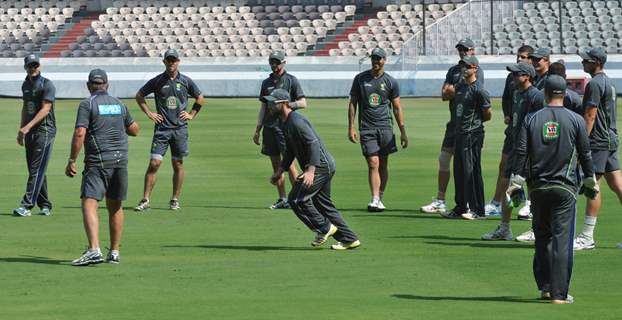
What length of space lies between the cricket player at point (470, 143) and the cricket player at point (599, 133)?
2.62 meters

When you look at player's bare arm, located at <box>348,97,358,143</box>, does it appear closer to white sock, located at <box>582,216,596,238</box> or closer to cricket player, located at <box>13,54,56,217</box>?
cricket player, located at <box>13,54,56,217</box>

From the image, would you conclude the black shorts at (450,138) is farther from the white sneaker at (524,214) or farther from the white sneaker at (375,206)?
the white sneaker at (524,214)

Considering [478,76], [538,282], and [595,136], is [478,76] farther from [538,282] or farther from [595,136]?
[538,282]

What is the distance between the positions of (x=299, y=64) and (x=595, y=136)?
29507 millimetres

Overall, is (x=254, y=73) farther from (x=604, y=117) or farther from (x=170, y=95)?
(x=604, y=117)

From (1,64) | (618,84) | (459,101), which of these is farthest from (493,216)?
(1,64)

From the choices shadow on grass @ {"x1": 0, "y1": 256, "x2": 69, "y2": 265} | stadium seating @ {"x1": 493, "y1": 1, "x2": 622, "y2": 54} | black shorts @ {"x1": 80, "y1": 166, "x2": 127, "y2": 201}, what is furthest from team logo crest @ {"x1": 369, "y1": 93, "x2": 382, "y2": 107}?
stadium seating @ {"x1": 493, "y1": 1, "x2": 622, "y2": 54}

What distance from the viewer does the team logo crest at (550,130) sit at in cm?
1078

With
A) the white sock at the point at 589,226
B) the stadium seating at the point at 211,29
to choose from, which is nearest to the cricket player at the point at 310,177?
the white sock at the point at 589,226

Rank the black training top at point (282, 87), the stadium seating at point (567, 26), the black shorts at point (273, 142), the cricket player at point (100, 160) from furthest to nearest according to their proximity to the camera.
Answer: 1. the stadium seating at point (567, 26)
2. the black shorts at point (273, 142)
3. the black training top at point (282, 87)
4. the cricket player at point (100, 160)

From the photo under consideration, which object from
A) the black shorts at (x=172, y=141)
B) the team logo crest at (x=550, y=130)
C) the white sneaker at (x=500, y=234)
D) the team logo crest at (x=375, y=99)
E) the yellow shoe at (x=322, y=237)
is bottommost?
the white sneaker at (x=500, y=234)

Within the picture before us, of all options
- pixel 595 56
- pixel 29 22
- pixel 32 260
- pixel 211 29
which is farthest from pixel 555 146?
pixel 29 22

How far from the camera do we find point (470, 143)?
54.2 ft

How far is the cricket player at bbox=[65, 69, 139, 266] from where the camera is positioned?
1291cm
